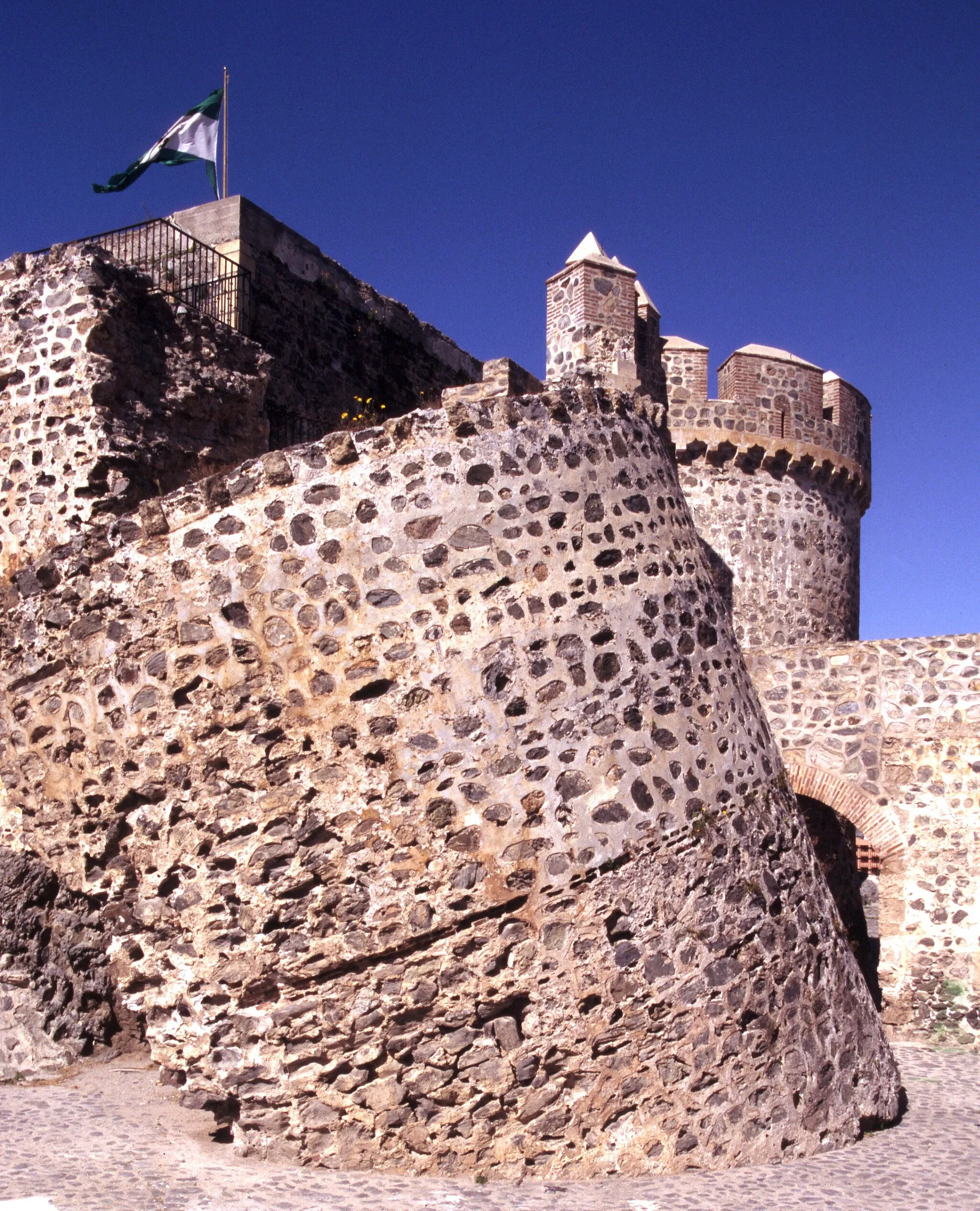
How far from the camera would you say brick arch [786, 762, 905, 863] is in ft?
32.7

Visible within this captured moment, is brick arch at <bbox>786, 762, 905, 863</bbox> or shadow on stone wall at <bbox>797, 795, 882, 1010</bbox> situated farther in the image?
shadow on stone wall at <bbox>797, 795, 882, 1010</bbox>

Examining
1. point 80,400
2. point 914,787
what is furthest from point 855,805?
point 80,400

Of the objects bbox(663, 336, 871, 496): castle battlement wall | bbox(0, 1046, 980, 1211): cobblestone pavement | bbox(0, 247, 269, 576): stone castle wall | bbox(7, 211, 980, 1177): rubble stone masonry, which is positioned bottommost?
bbox(0, 1046, 980, 1211): cobblestone pavement

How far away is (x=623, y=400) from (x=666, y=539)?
0.79m

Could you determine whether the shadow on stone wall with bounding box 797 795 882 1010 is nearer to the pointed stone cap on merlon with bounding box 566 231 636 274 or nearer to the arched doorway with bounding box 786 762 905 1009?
the arched doorway with bounding box 786 762 905 1009

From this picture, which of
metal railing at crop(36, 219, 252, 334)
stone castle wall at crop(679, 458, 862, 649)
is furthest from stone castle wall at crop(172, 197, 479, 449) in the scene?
stone castle wall at crop(679, 458, 862, 649)

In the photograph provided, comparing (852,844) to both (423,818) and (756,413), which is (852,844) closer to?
(756,413)

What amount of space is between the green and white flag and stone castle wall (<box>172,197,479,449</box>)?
423 millimetres

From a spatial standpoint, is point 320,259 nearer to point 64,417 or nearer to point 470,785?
point 64,417

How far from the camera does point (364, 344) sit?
11953 mm

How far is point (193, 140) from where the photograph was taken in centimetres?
1057

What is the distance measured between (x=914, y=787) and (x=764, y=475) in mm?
5676

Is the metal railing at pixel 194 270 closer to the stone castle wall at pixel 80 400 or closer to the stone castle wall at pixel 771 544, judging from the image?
the stone castle wall at pixel 80 400

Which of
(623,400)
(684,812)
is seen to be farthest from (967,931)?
(623,400)
